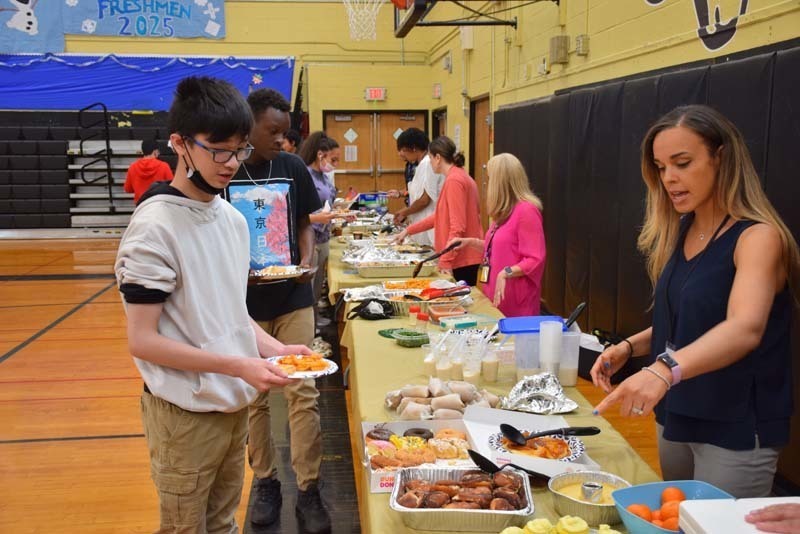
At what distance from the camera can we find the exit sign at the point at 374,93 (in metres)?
13.0

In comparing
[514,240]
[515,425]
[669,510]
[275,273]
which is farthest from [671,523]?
[514,240]

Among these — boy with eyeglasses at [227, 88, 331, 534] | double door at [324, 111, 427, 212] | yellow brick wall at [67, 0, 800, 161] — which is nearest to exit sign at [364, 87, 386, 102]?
yellow brick wall at [67, 0, 800, 161]

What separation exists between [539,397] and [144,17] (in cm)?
1267

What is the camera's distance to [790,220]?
301 centimetres

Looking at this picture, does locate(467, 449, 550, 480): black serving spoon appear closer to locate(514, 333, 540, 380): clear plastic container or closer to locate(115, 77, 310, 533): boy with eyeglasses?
locate(115, 77, 310, 533): boy with eyeglasses

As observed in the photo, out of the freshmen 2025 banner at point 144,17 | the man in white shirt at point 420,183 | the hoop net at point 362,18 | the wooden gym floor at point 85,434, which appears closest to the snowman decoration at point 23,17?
the freshmen 2025 banner at point 144,17

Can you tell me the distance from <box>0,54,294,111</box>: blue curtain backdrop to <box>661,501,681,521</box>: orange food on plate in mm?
11167

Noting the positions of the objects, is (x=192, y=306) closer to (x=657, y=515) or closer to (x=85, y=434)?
(x=657, y=515)

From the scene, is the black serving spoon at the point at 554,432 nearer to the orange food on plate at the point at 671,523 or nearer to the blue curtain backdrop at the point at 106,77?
the orange food on plate at the point at 671,523

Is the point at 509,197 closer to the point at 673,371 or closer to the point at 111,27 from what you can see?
the point at 673,371

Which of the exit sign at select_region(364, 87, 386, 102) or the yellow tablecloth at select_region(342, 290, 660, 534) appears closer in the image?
the yellow tablecloth at select_region(342, 290, 660, 534)

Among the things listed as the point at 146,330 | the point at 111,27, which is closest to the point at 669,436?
the point at 146,330

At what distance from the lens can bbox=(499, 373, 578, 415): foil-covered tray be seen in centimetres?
208

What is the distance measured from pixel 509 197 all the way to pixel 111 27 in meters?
11.5
